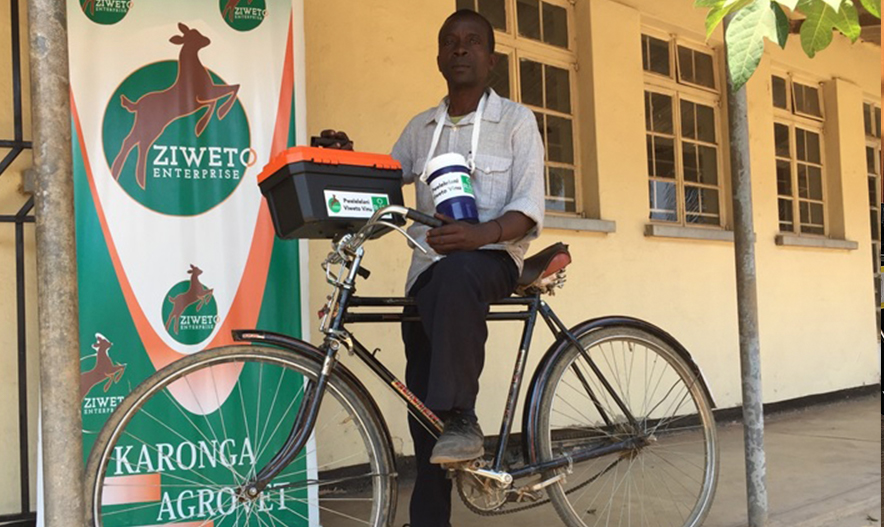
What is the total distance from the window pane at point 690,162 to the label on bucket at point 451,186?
4656mm

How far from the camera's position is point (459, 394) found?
2518 mm

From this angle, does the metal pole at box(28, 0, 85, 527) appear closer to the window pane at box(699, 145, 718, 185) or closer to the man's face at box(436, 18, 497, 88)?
the man's face at box(436, 18, 497, 88)

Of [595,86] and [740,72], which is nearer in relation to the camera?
[740,72]

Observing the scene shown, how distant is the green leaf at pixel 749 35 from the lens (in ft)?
5.33

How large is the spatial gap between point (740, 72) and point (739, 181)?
1917 mm

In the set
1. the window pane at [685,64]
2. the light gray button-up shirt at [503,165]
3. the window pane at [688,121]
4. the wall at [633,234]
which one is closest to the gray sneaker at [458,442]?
the light gray button-up shirt at [503,165]

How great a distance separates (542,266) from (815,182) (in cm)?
645

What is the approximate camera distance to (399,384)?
265 centimetres

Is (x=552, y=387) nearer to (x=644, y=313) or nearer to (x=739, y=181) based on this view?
(x=739, y=181)

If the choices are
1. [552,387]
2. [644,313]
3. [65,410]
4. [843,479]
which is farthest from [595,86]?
[65,410]

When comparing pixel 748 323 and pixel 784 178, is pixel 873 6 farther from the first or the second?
pixel 784 178

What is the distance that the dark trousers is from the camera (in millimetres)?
2508

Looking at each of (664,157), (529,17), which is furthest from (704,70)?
(529,17)

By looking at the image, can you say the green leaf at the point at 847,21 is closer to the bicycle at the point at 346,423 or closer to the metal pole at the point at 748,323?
the bicycle at the point at 346,423
